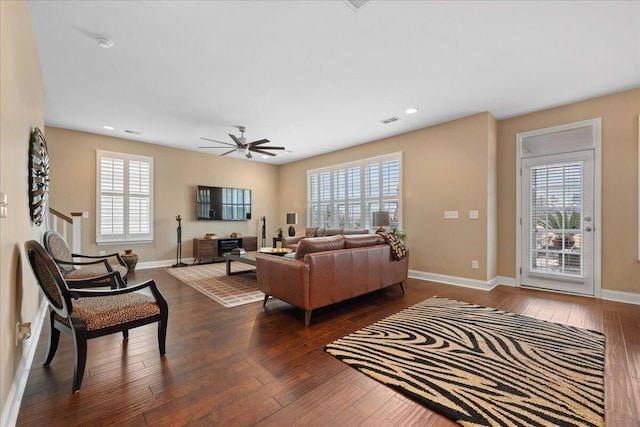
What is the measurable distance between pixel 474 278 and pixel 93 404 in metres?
4.83

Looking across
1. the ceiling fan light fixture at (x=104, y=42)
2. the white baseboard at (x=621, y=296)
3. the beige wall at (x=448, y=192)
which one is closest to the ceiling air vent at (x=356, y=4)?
the ceiling fan light fixture at (x=104, y=42)

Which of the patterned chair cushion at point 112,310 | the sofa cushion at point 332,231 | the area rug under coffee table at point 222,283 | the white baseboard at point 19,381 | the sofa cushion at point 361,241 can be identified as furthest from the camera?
the sofa cushion at point 332,231

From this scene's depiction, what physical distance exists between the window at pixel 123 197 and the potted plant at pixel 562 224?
25.0 ft

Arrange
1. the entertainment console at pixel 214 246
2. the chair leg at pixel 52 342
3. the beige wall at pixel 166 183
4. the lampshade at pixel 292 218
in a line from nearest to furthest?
1. the chair leg at pixel 52 342
2. the beige wall at pixel 166 183
3. the entertainment console at pixel 214 246
4. the lampshade at pixel 292 218

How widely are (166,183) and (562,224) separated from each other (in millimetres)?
7657

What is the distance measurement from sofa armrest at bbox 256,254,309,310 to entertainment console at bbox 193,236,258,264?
3.65 metres

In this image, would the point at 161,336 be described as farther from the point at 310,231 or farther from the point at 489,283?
the point at 310,231

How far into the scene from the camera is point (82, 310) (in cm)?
197

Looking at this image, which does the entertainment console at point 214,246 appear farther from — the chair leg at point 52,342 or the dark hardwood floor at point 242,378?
the chair leg at point 52,342

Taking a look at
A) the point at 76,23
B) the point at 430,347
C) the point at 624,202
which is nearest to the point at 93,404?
the point at 430,347

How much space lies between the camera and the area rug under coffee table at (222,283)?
12.7 ft

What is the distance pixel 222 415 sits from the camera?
5.30 feet

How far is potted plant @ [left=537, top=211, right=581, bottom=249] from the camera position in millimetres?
4148

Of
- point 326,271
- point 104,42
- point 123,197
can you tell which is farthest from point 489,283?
point 123,197
